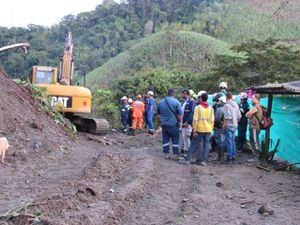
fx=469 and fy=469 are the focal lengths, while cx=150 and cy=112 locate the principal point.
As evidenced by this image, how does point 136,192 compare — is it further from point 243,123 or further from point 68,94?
point 68,94

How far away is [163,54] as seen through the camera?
182ft

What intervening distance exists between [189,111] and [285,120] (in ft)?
8.19

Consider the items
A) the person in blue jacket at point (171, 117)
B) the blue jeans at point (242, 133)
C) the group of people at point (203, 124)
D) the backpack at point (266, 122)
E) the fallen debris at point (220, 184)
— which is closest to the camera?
the fallen debris at point (220, 184)

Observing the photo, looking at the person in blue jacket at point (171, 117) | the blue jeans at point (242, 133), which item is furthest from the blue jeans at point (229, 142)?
the blue jeans at point (242, 133)

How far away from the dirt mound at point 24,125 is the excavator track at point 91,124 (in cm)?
390

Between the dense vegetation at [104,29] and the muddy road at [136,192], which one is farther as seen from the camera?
the dense vegetation at [104,29]

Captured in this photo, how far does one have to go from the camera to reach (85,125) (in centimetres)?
1778

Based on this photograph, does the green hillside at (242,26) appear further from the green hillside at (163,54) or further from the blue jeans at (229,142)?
the blue jeans at (229,142)

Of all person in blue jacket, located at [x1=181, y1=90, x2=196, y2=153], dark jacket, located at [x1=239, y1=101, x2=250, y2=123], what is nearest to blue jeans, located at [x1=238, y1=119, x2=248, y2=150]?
dark jacket, located at [x1=239, y1=101, x2=250, y2=123]

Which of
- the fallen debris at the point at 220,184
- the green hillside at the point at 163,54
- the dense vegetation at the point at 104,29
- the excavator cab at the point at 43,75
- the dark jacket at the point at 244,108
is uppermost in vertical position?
the dense vegetation at the point at 104,29

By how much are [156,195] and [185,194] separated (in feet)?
1.80

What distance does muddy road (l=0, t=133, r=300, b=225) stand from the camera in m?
6.10

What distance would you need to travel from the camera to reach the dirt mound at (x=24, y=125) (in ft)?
32.8

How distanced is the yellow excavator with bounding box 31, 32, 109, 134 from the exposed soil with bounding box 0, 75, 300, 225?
383cm
